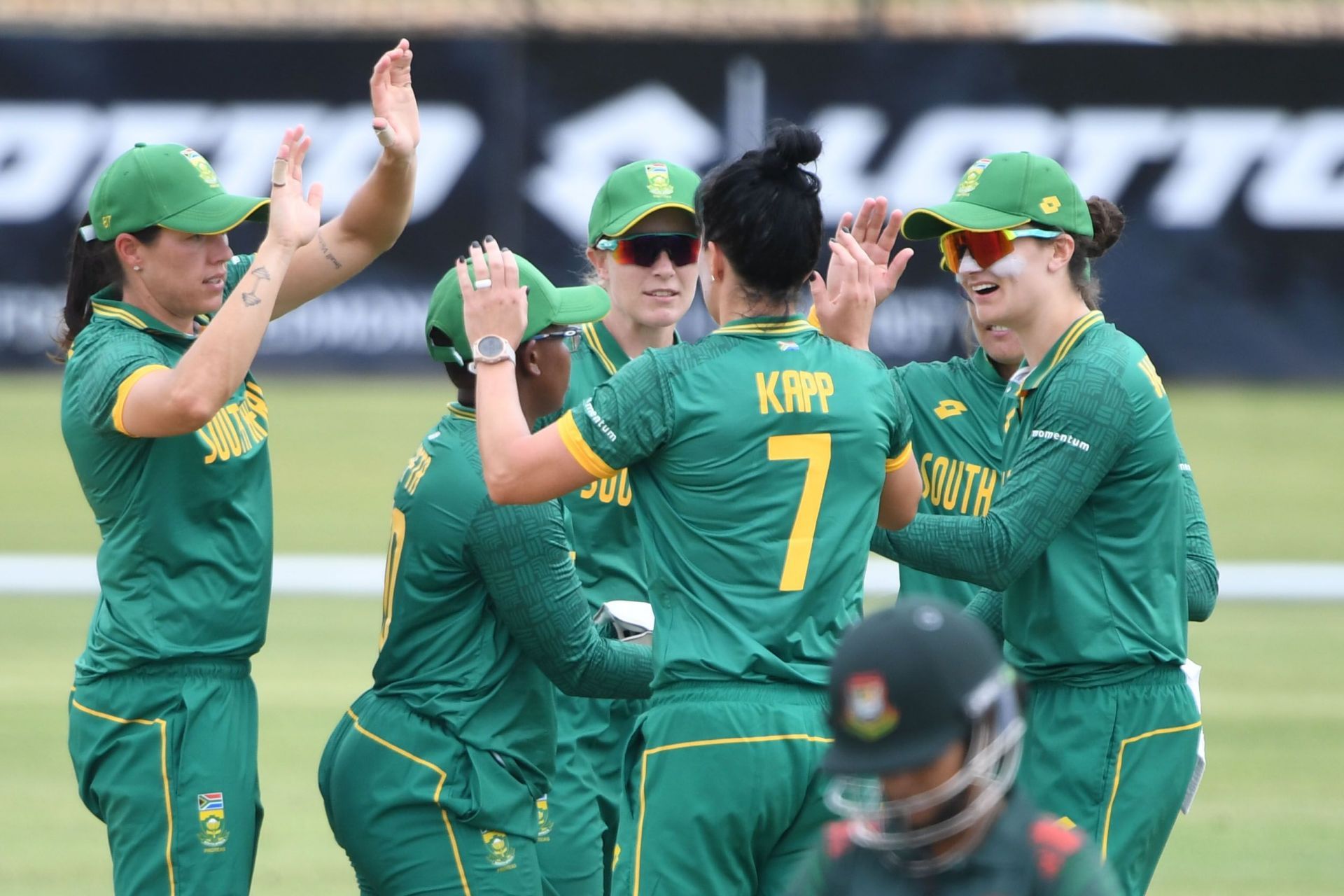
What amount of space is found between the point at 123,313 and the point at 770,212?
1750 mm

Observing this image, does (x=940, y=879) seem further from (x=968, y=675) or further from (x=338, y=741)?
(x=338, y=741)

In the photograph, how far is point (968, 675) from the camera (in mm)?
2652

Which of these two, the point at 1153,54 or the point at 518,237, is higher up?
the point at 1153,54

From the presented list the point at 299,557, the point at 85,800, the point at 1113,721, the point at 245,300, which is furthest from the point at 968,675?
the point at 299,557

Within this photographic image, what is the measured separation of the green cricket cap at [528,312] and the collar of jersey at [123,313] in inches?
27.3

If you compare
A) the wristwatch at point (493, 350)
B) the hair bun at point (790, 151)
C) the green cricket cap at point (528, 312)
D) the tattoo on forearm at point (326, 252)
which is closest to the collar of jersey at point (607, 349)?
the tattoo on forearm at point (326, 252)

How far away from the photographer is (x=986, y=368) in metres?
5.59

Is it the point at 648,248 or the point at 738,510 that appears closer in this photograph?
the point at 738,510

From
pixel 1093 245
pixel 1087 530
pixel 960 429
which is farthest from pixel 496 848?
pixel 1093 245

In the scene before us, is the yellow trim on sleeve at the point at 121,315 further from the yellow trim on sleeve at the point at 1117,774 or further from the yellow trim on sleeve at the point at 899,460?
the yellow trim on sleeve at the point at 1117,774

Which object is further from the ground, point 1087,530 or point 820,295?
point 820,295

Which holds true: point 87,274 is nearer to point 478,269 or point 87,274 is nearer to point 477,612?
point 478,269

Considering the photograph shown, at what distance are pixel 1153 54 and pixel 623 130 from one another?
4992 millimetres

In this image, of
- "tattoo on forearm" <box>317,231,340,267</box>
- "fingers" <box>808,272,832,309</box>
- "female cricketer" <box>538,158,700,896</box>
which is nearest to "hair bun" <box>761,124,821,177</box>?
"fingers" <box>808,272,832,309</box>
